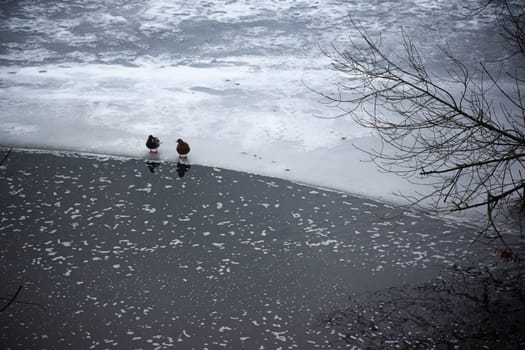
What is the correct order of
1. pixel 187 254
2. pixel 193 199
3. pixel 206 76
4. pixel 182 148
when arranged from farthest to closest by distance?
pixel 206 76 < pixel 182 148 < pixel 193 199 < pixel 187 254

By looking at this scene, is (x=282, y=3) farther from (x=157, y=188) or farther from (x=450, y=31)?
(x=157, y=188)

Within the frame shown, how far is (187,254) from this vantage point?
14.9ft

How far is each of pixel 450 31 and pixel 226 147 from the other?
516cm

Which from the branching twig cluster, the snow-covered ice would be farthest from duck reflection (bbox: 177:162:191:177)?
the branching twig cluster

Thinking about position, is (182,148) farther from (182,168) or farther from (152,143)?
(152,143)

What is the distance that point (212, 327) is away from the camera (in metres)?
3.80

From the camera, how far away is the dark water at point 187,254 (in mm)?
3803

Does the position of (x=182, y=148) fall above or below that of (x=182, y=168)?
above

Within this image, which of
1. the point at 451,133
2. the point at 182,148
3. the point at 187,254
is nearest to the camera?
the point at 187,254

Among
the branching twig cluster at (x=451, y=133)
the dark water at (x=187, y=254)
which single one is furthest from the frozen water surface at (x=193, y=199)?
the branching twig cluster at (x=451, y=133)

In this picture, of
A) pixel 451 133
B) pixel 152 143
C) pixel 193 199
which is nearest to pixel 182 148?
pixel 152 143

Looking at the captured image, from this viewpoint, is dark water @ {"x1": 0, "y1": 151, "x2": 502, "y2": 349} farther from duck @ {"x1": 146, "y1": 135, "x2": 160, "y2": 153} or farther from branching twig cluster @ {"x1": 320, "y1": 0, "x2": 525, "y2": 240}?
branching twig cluster @ {"x1": 320, "y1": 0, "x2": 525, "y2": 240}

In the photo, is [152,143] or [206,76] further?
[206,76]

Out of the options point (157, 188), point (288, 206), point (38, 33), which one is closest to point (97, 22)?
point (38, 33)
